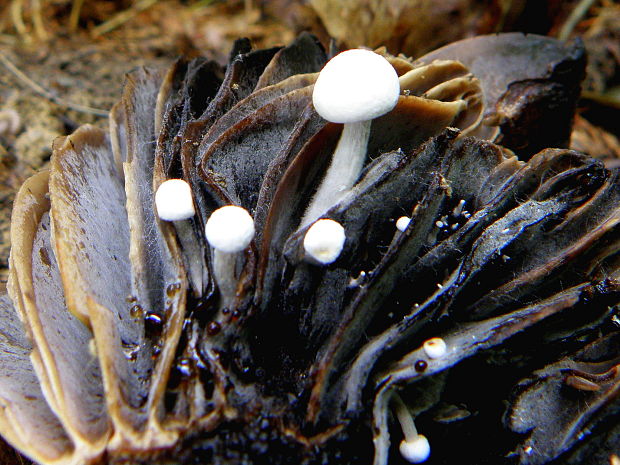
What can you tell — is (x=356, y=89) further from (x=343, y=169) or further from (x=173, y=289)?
(x=173, y=289)

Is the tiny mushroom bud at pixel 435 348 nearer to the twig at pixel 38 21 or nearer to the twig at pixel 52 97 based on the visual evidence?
the twig at pixel 52 97

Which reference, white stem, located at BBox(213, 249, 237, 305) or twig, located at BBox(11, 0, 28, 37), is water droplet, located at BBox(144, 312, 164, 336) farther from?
twig, located at BBox(11, 0, 28, 37)

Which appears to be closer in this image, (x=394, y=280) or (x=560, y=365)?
(x=394, y=280)

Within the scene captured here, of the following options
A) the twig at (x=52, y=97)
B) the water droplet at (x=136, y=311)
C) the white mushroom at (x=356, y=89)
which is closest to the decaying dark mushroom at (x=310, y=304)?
the water droplet at (x=136, y=311)

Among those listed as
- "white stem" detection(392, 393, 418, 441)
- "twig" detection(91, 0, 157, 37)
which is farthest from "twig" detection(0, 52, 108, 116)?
"white stem" detection(392, 393, 418, 441)

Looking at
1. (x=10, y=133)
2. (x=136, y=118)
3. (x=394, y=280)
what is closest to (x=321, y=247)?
(x=394, y=280)

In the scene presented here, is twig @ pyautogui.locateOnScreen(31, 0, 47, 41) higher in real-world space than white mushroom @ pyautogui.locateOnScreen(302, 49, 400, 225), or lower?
lower

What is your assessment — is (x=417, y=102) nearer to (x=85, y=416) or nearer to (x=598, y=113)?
(x=85, y=416)
